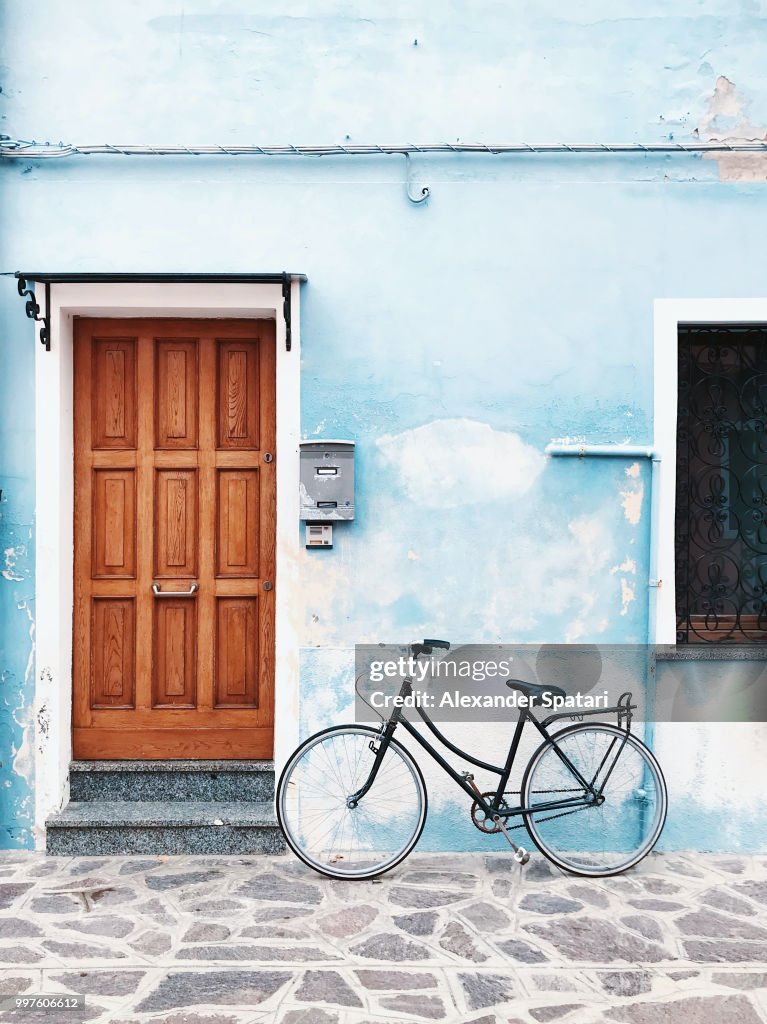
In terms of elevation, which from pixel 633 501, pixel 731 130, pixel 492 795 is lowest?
pixel 492 795

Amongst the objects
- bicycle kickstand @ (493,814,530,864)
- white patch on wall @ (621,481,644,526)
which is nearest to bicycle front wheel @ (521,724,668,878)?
bicycle kickstand @ (493,814,530,864)

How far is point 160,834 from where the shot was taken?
15.8ft

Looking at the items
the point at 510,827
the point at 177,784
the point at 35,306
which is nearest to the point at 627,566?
the point at 510,827

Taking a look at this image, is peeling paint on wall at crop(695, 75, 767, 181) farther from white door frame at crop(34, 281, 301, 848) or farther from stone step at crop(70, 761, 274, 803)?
stone step at crop(70, 761, 274, 803)

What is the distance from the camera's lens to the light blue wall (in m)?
4.91

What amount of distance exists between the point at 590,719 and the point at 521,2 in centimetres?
403

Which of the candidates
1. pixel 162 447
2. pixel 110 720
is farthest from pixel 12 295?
pixel 110 720

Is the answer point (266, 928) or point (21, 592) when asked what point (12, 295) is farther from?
point (266, 928)

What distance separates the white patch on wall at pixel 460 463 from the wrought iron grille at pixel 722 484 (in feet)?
3.02

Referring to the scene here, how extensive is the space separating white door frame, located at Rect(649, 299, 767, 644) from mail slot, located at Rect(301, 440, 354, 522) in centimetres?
172

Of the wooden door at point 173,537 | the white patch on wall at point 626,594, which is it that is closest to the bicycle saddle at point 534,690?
the white patch on wall at point 626,594

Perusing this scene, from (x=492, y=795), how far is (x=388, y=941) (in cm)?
103

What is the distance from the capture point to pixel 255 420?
515 cm

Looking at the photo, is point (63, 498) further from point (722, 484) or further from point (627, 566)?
point (722, 484)
